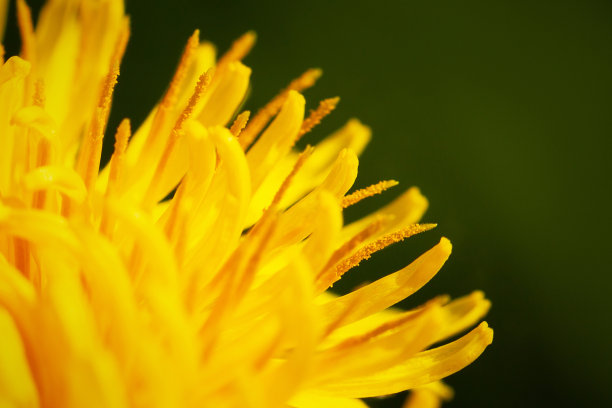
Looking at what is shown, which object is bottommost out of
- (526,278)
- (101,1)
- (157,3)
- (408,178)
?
(526,278)

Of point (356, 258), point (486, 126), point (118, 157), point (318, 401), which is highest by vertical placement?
point (486, 126)

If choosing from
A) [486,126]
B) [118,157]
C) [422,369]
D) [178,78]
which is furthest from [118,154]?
[486,126]

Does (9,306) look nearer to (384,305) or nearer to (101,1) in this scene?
(384,305)

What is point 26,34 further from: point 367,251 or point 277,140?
point 367,251

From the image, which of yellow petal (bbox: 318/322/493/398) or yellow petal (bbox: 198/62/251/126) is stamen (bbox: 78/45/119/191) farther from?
yellow petal (bbox: 318/322/493/398)

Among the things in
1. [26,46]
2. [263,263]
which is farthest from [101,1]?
[263,263]

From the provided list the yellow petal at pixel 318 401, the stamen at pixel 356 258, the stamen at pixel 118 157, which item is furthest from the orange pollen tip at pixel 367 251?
the stamen at pixel 118 157

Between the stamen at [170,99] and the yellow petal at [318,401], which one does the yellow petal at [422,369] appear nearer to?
the yellow petal at [318,401]
